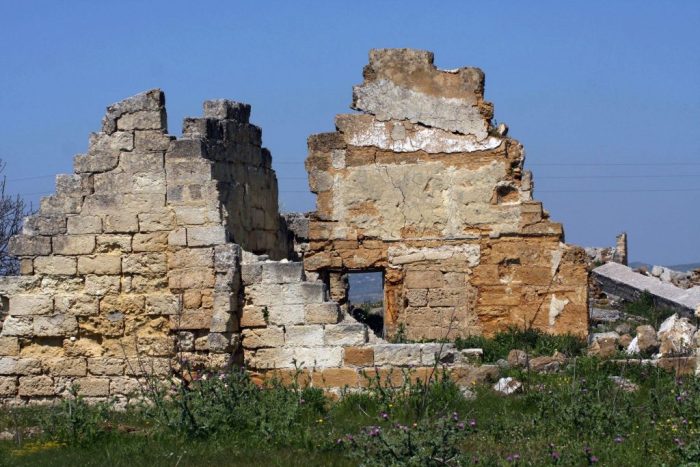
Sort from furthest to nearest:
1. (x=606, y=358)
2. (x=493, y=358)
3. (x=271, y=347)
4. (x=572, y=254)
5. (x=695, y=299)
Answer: (x=695, y=299) → (x=572, y=254) → (x=493, y=358) → (x=606, y=358) → (x=271, y=347)

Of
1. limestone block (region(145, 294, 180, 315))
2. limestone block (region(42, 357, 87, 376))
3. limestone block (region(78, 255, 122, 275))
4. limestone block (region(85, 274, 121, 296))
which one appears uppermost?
limestone block (region(78, 255, 122, 275))

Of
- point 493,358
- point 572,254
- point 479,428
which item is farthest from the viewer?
point 572,254

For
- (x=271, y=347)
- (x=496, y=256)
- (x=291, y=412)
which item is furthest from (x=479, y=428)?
(x=496, y=256)

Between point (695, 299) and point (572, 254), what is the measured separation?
186 inches

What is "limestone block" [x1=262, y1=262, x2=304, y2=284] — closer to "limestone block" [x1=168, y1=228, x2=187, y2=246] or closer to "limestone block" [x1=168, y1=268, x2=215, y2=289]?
"limestone block" [x1=168, y1=268, x2=215, y2=289]

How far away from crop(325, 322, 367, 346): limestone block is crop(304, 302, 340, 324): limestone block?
0.22 ft

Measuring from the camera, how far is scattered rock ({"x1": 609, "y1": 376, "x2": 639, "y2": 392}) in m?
11.4

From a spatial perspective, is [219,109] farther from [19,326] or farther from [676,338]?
[676,338]

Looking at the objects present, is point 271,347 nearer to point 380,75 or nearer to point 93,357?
point 93,357

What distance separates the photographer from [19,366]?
12.5m

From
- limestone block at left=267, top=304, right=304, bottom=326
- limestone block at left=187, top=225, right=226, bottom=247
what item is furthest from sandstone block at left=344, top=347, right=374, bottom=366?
limestone block at left=187, top=225, right=226, bottom=247

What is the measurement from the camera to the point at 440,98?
658 inches

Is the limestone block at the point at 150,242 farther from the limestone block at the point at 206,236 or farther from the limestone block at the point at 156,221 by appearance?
the limestone block at the point at 206,236

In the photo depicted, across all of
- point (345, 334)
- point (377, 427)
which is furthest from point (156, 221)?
point (377, 427)
